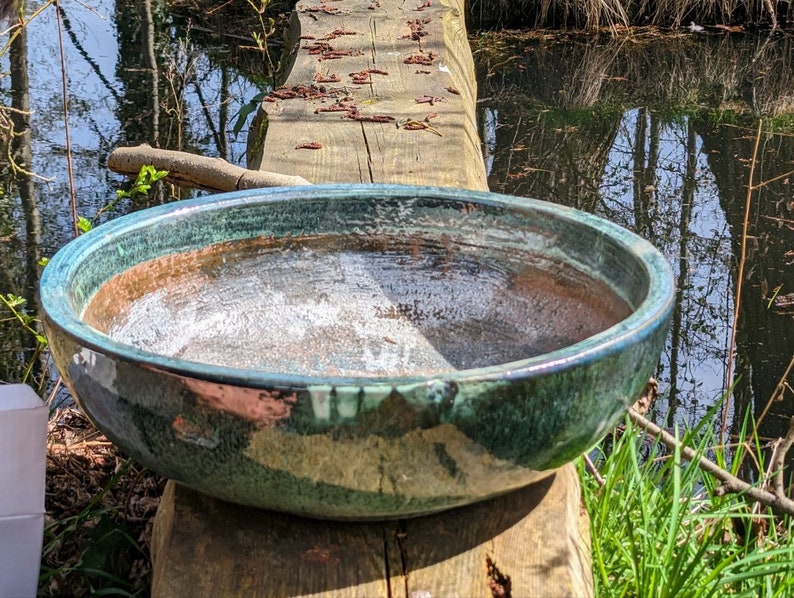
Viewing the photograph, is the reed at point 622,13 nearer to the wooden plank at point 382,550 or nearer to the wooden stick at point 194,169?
the wooden stick at point 194,169

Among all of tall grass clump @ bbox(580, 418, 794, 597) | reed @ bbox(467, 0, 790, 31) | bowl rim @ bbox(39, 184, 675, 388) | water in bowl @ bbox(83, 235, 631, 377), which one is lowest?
tall grass clump @ bbox(580, 418, 794, 597)

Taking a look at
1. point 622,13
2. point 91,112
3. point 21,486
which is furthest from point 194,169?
point 622,13

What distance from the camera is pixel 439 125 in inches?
115

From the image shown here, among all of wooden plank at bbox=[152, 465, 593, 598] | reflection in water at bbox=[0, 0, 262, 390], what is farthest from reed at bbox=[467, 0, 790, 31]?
wooden plank at bbox=[152, 465, 593, 598]

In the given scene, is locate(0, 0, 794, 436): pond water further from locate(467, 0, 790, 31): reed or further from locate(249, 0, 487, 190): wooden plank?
locate(249, 0, 487, 190): wooden plank

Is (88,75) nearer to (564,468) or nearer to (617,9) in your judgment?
(617,9)

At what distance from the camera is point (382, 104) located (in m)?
3.14

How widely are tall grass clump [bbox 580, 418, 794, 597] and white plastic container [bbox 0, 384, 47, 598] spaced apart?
37.0 inches

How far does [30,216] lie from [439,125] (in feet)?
6.65

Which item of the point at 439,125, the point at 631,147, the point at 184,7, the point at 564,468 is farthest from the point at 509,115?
the point at 564,468

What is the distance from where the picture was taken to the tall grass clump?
1661 millimetres

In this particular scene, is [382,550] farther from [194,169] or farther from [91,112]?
[91,112]

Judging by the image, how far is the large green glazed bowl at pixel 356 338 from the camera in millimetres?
1069

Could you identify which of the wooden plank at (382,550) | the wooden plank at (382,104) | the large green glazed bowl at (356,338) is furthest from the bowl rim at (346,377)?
the wooden plank at (382,104)
